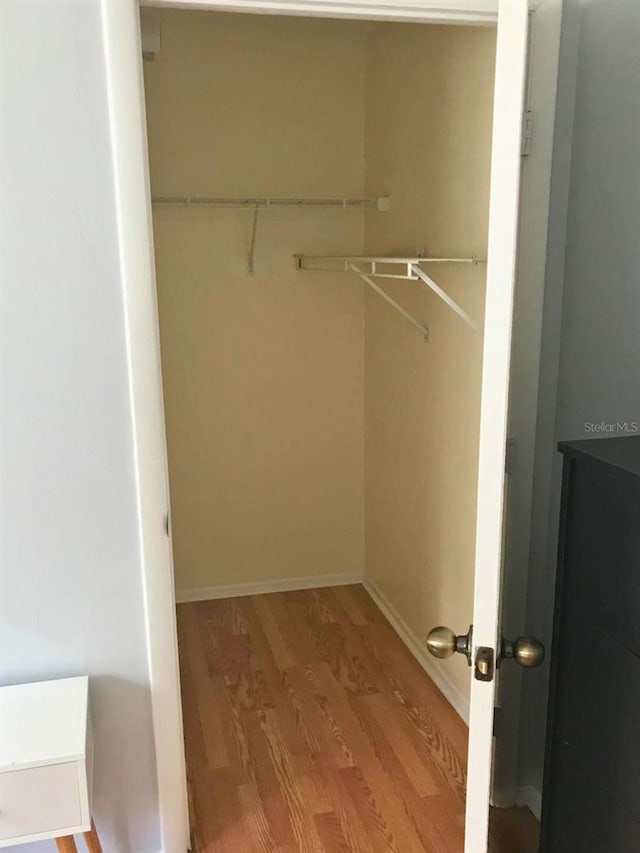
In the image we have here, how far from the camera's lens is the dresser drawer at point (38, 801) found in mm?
1541

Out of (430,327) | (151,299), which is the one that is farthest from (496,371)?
(430,327)

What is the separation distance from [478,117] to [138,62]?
3.54 ft

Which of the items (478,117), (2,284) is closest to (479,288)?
(478,117)

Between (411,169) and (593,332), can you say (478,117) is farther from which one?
(593,332)

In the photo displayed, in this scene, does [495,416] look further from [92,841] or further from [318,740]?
[318,740]

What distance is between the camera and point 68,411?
1.70m

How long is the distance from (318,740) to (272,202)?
210 cm

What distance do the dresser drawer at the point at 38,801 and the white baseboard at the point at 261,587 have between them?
1852 millimetres

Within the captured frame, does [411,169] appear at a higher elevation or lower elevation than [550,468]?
higher

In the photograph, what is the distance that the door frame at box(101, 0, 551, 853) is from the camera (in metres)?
1.58

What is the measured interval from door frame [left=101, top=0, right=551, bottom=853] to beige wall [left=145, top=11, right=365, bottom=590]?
149cm

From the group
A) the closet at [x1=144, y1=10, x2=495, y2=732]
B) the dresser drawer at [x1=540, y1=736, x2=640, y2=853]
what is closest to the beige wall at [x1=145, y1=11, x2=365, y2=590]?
the closet at [x1=144, y1=10, x2=495, y2=732]

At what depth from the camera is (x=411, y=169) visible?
2766mm

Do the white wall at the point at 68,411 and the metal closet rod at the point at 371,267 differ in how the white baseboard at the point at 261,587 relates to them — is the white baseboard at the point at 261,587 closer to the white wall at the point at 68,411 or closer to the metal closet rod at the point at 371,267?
the metal closet rod at the point at 371,267
